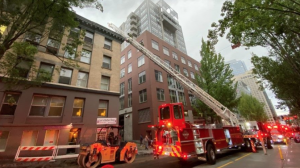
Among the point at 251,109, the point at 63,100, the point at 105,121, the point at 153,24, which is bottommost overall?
the point at 105,121

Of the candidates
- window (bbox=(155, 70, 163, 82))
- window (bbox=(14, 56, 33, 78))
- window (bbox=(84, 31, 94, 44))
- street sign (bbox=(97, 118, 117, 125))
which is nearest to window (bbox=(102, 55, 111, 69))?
window (bbox=(84, 31, 94, 44))

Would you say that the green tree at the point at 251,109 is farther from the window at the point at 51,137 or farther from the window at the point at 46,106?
the window at the point at 51,137

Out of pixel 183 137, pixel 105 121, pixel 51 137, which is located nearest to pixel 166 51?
pixel 105 121

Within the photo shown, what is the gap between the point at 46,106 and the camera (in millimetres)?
12602

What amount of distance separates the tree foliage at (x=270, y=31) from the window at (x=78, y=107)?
46.5 ft

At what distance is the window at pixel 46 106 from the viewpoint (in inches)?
477

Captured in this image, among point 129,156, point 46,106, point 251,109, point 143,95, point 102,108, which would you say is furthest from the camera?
point 251,109

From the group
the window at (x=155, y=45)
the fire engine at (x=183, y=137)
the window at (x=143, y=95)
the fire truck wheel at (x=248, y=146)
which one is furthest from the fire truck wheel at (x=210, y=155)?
the window at (x=155, y=45)

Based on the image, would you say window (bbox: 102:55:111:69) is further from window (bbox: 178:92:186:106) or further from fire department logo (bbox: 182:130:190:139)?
window (bbox: 178:92:186:106)

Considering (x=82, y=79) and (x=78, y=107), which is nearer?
(x=78, y=107)

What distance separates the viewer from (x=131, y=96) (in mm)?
28438

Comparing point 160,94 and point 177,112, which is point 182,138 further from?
point 160,94

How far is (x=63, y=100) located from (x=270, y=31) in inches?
845

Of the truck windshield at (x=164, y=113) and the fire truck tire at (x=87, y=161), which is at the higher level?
the truck windshield at (x=164, y=113)
